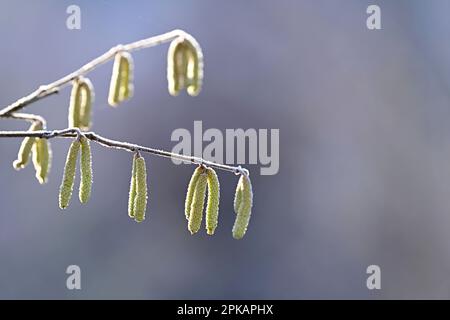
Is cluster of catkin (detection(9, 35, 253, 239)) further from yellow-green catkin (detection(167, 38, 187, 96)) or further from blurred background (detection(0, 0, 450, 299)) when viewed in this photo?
blurred background (detection(0, 0, 450, 299))

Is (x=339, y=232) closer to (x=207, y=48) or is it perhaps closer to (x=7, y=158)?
(x=207, y=48)

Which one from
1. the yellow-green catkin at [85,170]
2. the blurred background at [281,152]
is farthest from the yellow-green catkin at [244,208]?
the blurred background at [281,152]

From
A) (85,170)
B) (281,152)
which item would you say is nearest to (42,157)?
(85,170)

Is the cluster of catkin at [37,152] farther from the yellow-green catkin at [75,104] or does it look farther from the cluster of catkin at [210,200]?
the cluster of catkin at [210,200]

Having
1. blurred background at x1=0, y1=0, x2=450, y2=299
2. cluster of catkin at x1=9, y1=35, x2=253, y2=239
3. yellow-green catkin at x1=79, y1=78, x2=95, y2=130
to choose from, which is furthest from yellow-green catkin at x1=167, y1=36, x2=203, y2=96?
blurred background at x1=0, y1=0, x2=450, y2=299

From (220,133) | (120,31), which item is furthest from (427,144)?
(120,31)

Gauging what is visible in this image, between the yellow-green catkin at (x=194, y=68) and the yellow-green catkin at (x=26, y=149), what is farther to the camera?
the yellow-green catkin at (x=26, y=149)

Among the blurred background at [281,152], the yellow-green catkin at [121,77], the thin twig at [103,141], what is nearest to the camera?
the thin twig at [103,141]

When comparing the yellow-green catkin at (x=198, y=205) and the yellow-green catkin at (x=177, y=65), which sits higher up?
the yellow-green catkin at (x=177, y=65)
